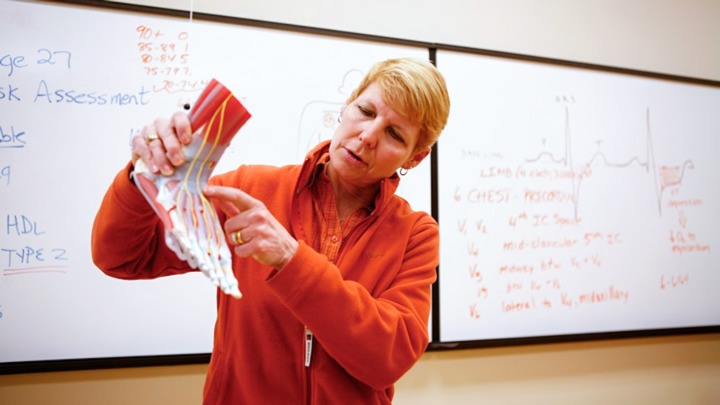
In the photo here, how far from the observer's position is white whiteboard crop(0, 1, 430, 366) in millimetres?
1328

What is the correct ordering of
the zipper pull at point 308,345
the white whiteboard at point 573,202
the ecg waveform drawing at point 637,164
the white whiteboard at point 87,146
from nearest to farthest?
the zipper pull at point 308,345
the white whiteboard at point 87,146
the white whiteboard at point 573,202
the ecg waveform drawing at point 637,164

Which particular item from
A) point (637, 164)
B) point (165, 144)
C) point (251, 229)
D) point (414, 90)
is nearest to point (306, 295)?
point (251, 229)

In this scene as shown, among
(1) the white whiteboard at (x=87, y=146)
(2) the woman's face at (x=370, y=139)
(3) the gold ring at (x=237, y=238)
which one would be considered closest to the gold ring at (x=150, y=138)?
(3) the gold ring at (x=237, y=238)

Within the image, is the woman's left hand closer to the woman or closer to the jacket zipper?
the woman

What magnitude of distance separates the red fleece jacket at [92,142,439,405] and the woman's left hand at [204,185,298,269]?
1.3 inches

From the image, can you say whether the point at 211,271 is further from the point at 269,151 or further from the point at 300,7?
the point at 300,7

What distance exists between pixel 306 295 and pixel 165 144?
0.27m

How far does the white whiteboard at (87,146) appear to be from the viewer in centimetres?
133

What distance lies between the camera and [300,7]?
1625 mm

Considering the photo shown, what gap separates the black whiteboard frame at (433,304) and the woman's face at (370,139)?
80cm

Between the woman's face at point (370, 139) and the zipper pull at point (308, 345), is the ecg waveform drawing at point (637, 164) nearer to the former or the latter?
the woman's face at point (370, 139)

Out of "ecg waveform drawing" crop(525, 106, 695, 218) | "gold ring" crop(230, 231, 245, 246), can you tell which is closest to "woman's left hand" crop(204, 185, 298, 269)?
"gold ring" crop(230, 231, 245, 246)

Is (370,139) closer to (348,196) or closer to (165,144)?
(348,196)

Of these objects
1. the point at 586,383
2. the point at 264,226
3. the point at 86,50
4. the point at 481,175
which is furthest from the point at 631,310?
the point at 86,50
